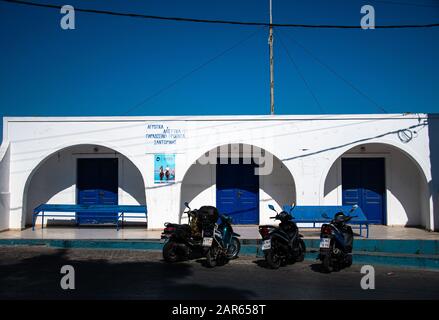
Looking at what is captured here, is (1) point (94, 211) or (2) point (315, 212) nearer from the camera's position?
(2) point (315, 212)

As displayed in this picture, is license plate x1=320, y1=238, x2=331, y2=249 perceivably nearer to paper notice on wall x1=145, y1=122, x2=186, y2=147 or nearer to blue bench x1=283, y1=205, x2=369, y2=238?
blue bench x1=283, y1=205, x2=369, y2=238

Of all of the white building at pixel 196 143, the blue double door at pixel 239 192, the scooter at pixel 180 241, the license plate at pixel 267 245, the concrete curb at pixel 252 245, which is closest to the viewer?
the license plate at pixel 267 245

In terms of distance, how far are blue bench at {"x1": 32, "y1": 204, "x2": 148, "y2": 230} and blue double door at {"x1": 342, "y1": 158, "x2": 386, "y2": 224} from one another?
6640mm

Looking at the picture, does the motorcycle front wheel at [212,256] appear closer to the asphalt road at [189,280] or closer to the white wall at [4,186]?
the asphalt road at [189,280]

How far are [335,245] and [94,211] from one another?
762 cm

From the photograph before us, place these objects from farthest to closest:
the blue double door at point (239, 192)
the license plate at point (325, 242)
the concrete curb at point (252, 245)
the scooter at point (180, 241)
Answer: the blue double door at point (239, 192) → the concrete curb at point (252, 245) → the scooter at point (180, 241) → the license plate at point (325, 242)

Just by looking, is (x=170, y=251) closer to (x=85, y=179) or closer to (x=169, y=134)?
(x=169, y=134)

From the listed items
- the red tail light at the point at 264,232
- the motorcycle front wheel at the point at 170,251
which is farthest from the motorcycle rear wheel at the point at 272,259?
the motorcycle front wheel at the point at 170,251

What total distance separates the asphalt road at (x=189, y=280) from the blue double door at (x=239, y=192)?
191 inches

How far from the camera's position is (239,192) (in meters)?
14.1

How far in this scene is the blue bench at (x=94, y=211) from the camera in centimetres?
1278

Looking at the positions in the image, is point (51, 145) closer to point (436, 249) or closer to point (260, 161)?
point (260, 161)

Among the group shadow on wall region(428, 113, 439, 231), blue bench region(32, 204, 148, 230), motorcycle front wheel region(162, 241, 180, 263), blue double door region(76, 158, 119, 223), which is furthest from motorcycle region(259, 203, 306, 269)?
blue double door region(76, 158, 119, 223)

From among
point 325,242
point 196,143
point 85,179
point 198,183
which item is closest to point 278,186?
point 198,183
